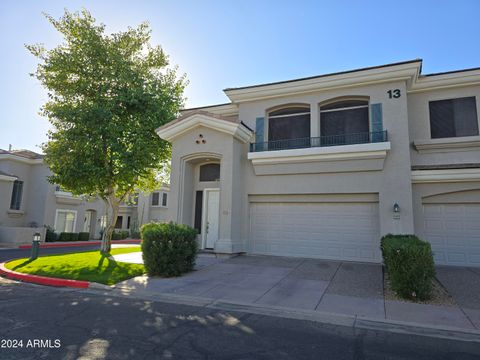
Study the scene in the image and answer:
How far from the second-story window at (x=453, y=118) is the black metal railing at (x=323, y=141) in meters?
2.39

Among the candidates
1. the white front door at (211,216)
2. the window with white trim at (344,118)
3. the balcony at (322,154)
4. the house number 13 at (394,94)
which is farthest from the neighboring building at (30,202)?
the house number 13 at (394,94)

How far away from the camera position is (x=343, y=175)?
1213 cm

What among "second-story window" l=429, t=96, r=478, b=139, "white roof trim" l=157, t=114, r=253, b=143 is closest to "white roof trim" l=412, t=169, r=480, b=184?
"second-story window" l=429, t=96, r=478, b=139

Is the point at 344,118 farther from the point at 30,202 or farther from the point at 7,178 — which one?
the point at 30,202

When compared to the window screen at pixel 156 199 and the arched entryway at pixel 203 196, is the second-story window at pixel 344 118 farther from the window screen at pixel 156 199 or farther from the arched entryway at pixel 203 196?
the window screen at pixel 156 199

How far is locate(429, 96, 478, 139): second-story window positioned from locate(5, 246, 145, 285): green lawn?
1223cm

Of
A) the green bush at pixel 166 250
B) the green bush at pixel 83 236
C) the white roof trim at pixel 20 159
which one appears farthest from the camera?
the green bush at pixel 83 236

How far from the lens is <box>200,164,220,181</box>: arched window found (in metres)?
14.1

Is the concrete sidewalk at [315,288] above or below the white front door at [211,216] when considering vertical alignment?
below

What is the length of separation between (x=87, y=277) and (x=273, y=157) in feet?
26.1

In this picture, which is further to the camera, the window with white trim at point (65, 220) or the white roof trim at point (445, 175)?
the window with white trim at point (65, 220)

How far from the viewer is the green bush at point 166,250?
927 centimetres

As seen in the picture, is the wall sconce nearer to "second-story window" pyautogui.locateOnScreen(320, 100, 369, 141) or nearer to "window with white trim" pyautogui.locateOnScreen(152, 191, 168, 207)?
"second-story window" pyautogui.locateOnScreen(320, 100, 369, 141)

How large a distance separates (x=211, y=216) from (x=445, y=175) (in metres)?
9.25
